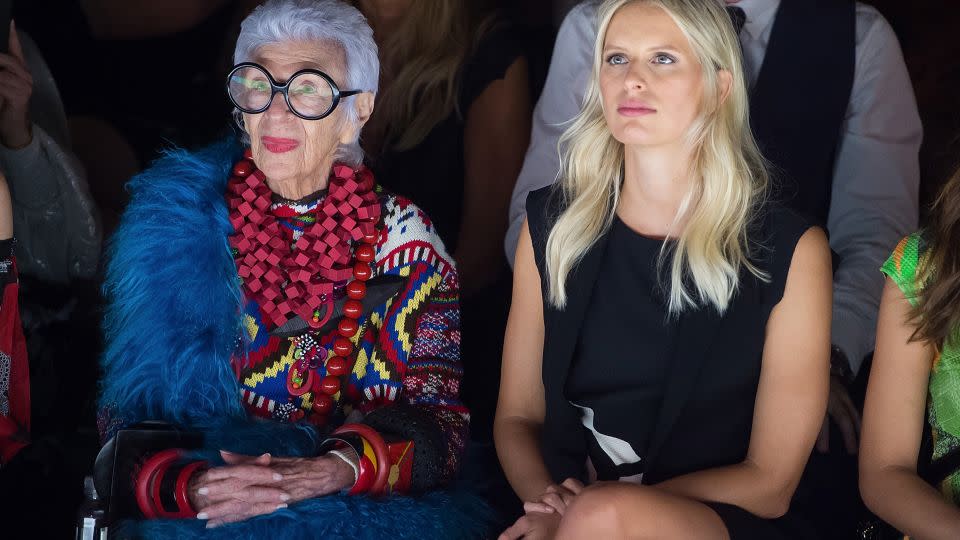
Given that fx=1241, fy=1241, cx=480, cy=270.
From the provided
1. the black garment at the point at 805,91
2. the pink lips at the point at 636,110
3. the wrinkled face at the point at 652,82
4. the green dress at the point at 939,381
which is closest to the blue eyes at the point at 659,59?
the wrinkled face at the point at 652,82

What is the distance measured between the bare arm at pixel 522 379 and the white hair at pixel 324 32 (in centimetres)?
51

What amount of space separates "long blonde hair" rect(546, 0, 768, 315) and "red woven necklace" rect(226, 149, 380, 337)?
1.51 feet

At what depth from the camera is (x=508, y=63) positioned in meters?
3.73

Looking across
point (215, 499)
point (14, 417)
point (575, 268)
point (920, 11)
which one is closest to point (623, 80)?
point (575, 268)

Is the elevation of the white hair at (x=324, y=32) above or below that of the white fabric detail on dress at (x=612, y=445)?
above

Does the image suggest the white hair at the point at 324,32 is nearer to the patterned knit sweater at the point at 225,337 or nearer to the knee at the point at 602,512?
the patterned knit sweater at the point at 225,337

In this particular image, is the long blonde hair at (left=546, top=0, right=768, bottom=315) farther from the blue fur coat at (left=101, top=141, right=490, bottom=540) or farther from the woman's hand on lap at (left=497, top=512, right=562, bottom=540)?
the blue fur coat at (left=101, top=141, right=490, bottom=540)

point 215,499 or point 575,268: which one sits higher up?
point 575,268

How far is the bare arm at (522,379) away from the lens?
9.29ft

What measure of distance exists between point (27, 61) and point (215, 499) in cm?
169

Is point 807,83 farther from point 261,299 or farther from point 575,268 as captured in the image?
point 261,299

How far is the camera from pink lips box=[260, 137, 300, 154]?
2832 millimetres

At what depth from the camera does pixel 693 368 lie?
261 centimetres

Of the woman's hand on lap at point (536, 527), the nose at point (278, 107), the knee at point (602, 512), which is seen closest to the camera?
the knee at point (602, 512)
